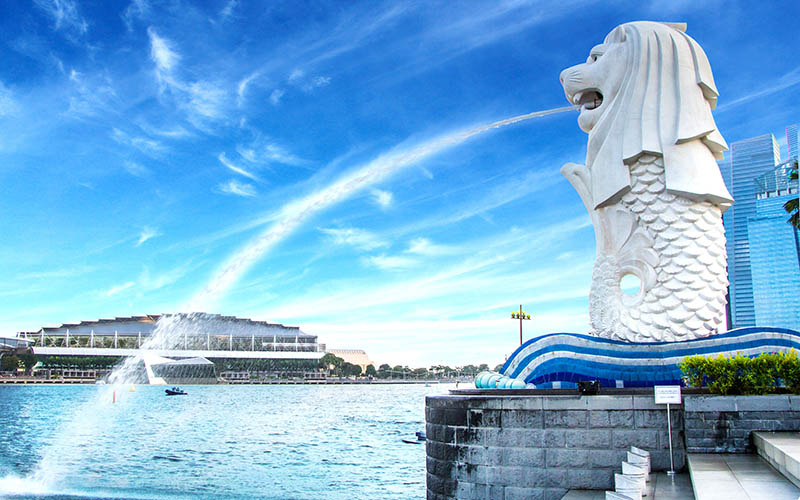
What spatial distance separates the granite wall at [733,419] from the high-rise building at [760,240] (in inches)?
4117

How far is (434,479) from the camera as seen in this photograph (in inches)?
443

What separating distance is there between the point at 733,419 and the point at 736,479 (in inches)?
83.9

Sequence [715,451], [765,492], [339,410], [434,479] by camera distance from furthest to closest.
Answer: [339,410], [434,479], [715,451], [765,492]

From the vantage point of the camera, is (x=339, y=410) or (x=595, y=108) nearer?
(x=595, y=108)

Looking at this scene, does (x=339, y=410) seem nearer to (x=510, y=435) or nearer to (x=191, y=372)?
(x=510, y=435)

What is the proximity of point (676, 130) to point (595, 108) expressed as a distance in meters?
2.14

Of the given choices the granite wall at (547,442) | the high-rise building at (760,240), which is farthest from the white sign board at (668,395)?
the high-rise building at (760,240)

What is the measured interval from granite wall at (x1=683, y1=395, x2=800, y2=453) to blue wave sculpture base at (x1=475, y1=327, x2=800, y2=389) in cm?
265

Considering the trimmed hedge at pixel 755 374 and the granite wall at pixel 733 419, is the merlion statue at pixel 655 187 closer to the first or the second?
the trimmed hedge at pixel 755 374

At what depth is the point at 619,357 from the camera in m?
12.9

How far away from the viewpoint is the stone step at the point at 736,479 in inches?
270

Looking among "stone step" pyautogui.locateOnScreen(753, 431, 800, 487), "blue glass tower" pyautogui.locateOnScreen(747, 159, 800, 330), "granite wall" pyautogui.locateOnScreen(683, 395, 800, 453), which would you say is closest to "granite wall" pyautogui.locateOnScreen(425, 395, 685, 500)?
"granite wall" pyautogui.locateOnScreen(683, 395, 800, 453)

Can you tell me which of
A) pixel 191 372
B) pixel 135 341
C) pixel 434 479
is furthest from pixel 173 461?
pixel 135 341

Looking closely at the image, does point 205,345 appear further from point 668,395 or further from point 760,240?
point 668,395
